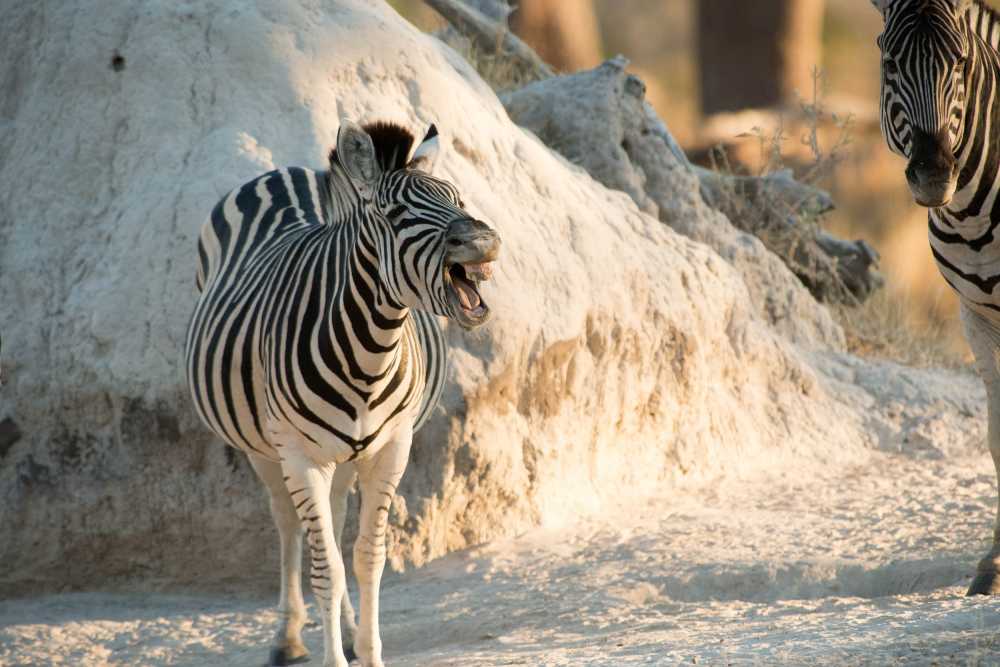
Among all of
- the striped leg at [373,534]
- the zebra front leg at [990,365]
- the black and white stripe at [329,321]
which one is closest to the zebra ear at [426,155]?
the black and white stripe at [329,321]

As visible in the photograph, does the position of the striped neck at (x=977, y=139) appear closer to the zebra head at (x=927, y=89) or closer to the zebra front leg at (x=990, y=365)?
the zebra head at (x=927, y=89)

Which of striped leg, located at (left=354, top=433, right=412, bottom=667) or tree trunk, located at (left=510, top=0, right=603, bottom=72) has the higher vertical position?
tree trunk, located at (left=510, top=0, right=603, bottom=72)

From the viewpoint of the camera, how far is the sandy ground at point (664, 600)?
181 inches

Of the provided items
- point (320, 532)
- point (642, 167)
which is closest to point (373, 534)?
point (320, 532)

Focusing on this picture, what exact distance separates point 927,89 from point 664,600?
238cm

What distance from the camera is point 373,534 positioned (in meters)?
4.77

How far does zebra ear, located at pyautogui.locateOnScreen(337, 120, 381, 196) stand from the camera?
4.36m

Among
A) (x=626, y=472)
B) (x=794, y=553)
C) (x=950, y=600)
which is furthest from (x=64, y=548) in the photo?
(x=950, y=600)

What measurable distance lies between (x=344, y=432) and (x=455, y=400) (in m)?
1.91

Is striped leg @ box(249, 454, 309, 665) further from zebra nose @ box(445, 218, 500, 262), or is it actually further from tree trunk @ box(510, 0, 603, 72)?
tree trunk @ box(510, 0, 603, 72)

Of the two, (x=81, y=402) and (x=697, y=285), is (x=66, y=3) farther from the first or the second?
(x=697, y=285)

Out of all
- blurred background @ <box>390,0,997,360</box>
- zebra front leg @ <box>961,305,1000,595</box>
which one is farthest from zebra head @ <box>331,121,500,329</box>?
blurred background @ <box>390,0,997,360</box>

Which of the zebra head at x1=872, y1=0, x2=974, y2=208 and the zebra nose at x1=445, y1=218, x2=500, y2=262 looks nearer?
the zebra nose at x1=445, y1=218, x2=500, y2=262

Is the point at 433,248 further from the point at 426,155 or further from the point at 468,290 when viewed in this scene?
the point at 426,155
